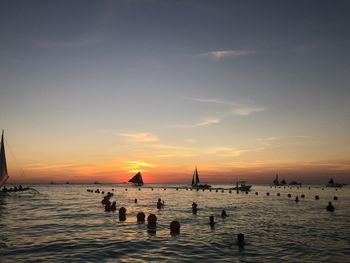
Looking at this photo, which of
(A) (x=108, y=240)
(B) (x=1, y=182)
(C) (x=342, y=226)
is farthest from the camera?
(B) (x=1, y=182)

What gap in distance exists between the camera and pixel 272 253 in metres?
19.5

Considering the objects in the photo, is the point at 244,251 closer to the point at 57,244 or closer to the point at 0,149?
the point at 57,244

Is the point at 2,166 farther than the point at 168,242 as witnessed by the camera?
Yes

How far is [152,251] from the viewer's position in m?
19.9

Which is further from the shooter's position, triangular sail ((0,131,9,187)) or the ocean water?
triangular sail ((0,131,9,187))

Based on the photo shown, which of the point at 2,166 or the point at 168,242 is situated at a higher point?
the point at 2,166

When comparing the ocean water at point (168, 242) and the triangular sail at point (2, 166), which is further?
the triangular sail at point (2, 166)

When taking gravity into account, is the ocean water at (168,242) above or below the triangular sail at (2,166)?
below

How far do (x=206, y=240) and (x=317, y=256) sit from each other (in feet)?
25.8

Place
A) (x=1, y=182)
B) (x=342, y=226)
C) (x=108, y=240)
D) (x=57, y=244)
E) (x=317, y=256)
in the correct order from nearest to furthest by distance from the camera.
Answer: (x=317, y=256) → (x=57, y=244) → (x=108, y=240) → (x=342, y=226) → (x=1, y=182)

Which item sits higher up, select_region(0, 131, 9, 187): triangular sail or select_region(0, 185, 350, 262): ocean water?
select_region(0, 131, 9, 187): triangular sail

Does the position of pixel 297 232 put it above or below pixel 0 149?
below

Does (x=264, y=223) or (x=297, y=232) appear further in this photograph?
(x=264, y=223)

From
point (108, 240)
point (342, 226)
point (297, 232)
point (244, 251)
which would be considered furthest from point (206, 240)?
point (342, 226)
